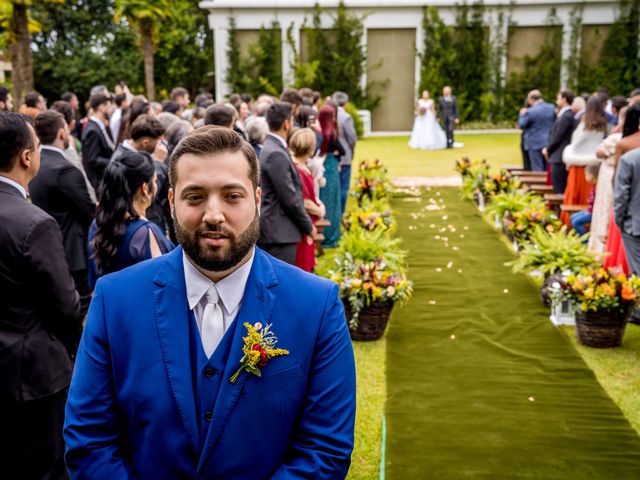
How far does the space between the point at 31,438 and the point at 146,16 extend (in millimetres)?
24913

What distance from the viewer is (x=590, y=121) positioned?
33.8 feet

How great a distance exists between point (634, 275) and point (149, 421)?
18.8 ft

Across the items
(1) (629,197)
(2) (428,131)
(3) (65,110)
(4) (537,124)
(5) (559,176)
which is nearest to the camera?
(1) (629,197)

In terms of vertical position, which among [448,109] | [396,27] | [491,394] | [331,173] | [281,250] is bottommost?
[491,394]

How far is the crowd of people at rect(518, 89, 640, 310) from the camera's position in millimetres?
6871

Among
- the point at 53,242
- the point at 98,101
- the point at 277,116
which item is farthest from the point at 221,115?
the point at 53,242

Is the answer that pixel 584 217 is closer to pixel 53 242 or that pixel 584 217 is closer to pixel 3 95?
pixel 53 242

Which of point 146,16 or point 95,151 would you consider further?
point 146,16

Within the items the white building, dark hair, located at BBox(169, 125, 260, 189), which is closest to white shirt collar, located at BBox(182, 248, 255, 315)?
dark hair, located at BBox(169, 125, 260, 189)

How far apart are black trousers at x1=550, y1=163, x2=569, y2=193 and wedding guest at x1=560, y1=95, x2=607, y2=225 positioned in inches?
64.1

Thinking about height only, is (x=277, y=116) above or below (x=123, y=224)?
above

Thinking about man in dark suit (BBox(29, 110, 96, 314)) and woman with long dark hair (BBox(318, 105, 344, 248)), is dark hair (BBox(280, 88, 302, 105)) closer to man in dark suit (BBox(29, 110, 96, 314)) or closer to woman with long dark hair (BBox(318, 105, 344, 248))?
woman with long dark hair (BBox(318, 105, 344, 248))

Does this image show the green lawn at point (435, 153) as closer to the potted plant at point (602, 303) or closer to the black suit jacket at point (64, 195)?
the potted plant at point (602, 303)

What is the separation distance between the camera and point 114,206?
406 cm
